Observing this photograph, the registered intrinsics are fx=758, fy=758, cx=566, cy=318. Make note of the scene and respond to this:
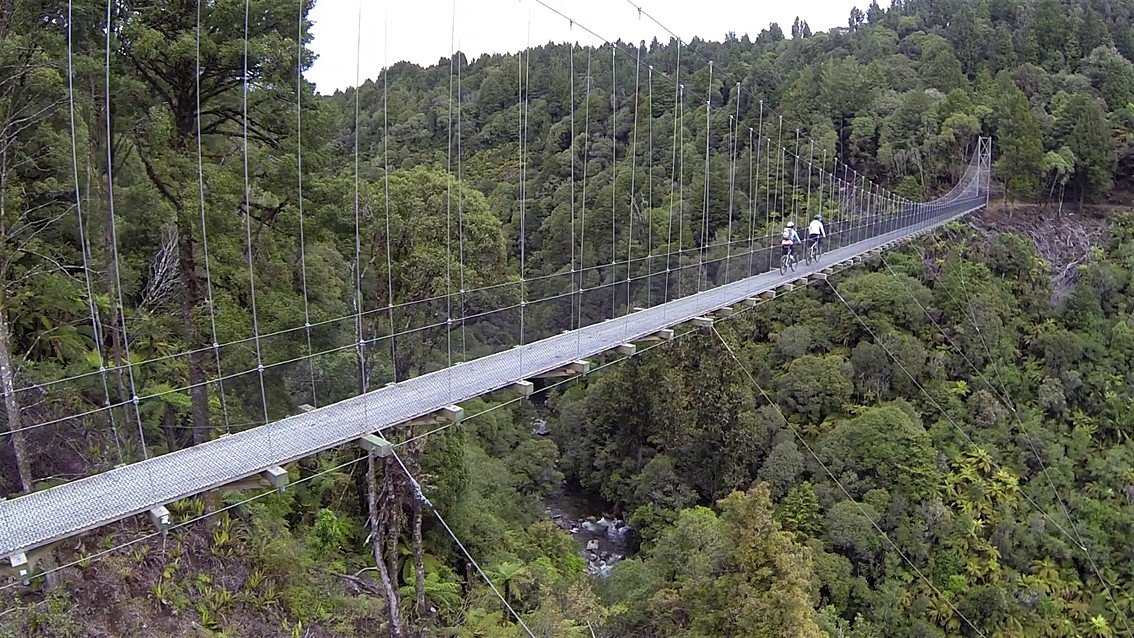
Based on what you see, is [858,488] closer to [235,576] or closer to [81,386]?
[235,576]

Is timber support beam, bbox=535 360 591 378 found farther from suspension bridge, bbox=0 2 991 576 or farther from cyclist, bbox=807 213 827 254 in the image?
cyclist, bbox=807 213 827 254

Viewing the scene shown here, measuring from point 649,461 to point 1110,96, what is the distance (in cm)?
2089

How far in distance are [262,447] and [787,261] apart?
7754 millimetres

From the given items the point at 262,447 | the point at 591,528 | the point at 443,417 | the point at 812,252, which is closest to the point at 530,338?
the point at 443,417

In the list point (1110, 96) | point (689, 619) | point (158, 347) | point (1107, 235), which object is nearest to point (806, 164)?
point (1107, 235)

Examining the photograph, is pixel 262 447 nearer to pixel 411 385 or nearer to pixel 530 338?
pixel 411 385

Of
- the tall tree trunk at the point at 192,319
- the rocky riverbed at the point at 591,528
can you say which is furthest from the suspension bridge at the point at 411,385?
the rocky riverbed at the point at 591,528

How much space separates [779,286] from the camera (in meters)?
8.77

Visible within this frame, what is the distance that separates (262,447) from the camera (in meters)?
3.75

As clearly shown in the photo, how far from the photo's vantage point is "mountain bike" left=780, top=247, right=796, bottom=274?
9.94 meters

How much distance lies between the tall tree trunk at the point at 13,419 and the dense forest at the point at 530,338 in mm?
15

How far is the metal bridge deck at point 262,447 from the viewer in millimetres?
3055

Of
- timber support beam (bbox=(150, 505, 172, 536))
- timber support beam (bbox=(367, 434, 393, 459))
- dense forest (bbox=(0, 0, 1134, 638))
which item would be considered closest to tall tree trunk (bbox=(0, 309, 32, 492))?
dense forest (bbox=(0, 0, 1134, 638))

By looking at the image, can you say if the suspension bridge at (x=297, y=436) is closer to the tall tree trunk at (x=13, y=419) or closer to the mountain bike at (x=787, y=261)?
the tall tree trunk at (x=13, y=419)
